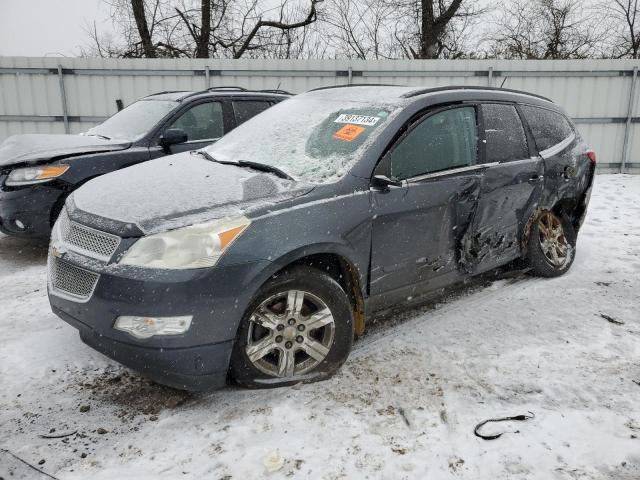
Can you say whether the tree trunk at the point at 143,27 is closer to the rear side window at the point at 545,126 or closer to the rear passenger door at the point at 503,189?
the rear side window at the point at 545,126

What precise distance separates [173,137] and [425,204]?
314 centimetres

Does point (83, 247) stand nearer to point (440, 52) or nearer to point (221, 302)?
point (221, 302)

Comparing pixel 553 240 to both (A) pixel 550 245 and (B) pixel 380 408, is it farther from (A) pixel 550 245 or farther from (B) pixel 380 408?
(B) pixel 380 408

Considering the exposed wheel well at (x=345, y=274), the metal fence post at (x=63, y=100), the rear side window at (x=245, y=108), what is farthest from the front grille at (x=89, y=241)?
the metal fence post at (x=63, y=100)

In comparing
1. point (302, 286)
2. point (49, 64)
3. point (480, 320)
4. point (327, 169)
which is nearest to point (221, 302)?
point (302, 286)

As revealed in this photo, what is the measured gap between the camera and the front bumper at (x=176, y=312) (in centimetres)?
256

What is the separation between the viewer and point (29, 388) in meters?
3.05

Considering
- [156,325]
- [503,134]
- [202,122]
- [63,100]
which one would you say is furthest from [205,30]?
[156,325]

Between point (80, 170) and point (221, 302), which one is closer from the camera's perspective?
point (221, 302)

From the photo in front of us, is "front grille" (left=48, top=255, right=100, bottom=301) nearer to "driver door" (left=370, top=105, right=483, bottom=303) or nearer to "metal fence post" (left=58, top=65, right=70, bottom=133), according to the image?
"driver door" (left=370, top=105, right=483, bottom=303)

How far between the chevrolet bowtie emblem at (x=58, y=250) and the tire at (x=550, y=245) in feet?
11.7

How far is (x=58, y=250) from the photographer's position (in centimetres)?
298

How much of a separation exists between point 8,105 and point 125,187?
381 inches

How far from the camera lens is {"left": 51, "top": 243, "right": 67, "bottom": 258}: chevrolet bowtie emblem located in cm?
293
